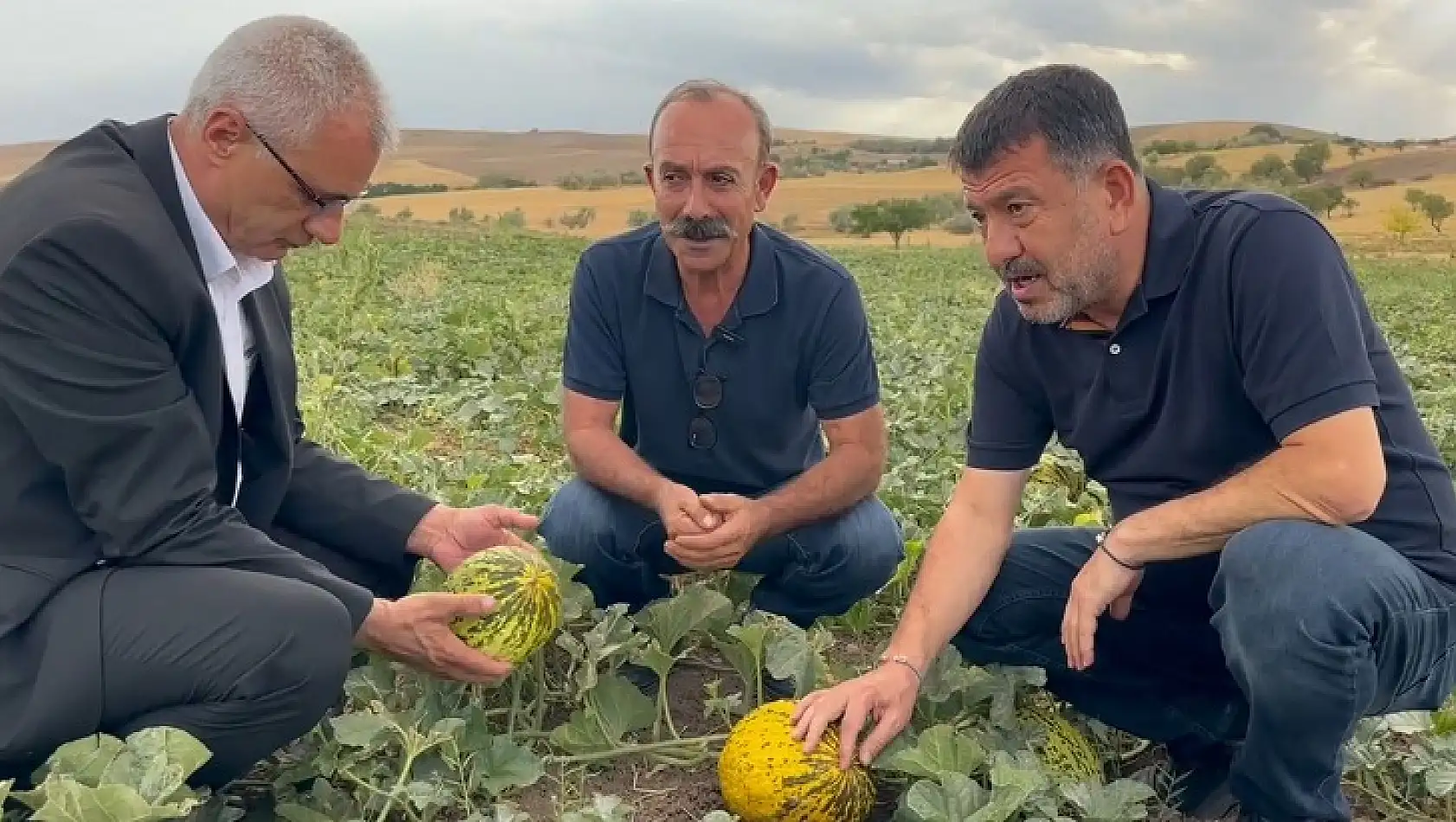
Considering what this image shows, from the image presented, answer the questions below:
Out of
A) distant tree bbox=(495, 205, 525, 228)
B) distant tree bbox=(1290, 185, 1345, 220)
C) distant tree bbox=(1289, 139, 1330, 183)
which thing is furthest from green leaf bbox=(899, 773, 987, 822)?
distant tree bbox=(1289, 139, 1330, 183)

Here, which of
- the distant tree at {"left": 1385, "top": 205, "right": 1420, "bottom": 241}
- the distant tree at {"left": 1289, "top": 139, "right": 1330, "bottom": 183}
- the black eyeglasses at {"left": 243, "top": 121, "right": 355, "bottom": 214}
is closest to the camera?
the black eyeglasses at {"left": 243, "top": 121, "right": 355, "bottom": 214}

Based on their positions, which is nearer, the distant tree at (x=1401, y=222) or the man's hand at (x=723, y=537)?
the man's hand at (x=723, y=537)

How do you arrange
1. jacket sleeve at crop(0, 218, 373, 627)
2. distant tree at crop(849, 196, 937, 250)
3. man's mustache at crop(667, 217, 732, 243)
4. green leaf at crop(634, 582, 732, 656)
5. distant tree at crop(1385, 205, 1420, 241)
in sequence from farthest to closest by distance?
distant tree at crop(849, 196, 937, 250), distant tree at crop(1385, 205, 1420, 241), man's mustache at crop(667, 217, 732, 243), green leaf at crop(634, 582, 732, 656), jacket sleeve at crop(0, 218, 373, 627)

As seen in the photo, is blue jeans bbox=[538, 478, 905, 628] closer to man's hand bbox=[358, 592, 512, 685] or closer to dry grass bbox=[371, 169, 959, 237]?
man's hand bbox=[358, 592, 512, 685]

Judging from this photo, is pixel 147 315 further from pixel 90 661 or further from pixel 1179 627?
pixel 1179 627

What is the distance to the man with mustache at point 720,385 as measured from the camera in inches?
162

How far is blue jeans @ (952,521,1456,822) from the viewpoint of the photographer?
2.86 meters

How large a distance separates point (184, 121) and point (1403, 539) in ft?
9.92

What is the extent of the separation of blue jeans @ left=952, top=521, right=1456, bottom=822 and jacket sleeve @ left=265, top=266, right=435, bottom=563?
1990mm

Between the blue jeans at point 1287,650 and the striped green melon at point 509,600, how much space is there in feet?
4.88

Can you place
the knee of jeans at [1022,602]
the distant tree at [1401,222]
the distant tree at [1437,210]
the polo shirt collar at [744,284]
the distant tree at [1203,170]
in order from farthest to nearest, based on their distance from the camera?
the distant tree at [1437,210]
the distant tree at [1401,222]
the distant tree at [1203,170]
the polo shirt collar at [744,284]
the knee of jeans at [1022,602]

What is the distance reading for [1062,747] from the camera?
3453 mm

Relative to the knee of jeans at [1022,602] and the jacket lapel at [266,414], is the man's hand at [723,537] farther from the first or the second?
the jacket lapel at [266,414]

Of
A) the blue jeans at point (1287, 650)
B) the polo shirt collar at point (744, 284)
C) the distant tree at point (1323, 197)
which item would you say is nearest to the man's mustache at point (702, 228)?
the polo shirt collar at point (744, 284)
